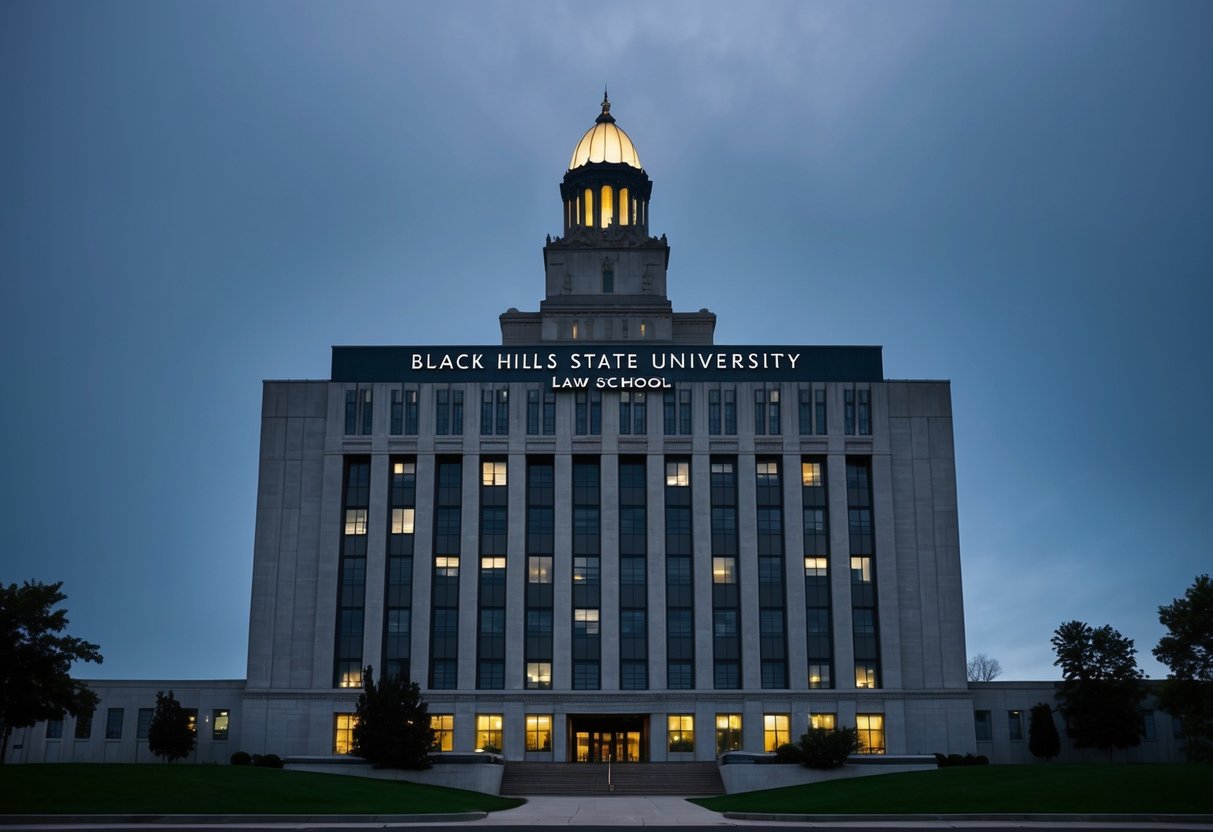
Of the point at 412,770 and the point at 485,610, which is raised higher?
the point at 485,610

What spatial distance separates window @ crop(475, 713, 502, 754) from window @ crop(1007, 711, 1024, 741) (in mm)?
39915

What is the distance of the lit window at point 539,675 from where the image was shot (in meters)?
93.1

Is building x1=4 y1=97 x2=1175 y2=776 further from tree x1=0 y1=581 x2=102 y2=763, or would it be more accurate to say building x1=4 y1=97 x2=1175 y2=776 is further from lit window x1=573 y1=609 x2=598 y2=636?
tree x1=0 y1=581 x2=102 y2=763

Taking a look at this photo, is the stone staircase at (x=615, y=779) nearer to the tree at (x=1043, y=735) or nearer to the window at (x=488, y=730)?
the window at (x=488, y=730)

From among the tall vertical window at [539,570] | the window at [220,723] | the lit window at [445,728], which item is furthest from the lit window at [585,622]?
the window at [220,723]

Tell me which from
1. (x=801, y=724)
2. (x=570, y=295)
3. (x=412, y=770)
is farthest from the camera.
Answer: (x=570, y=295)

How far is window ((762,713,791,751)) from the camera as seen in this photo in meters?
91.6

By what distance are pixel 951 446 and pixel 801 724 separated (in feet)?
85.9

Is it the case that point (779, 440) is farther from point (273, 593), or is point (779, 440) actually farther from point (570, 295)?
point (273, 593)

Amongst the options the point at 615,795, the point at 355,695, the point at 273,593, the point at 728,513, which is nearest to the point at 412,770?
the point at 615,795

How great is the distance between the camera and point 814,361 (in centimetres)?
10069

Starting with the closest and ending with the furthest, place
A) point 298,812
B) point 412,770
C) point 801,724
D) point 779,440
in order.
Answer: point 298,812, point 412,770, point 801,724, point 779,440

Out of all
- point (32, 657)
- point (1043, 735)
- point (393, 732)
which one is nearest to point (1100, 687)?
point (1043, 735)

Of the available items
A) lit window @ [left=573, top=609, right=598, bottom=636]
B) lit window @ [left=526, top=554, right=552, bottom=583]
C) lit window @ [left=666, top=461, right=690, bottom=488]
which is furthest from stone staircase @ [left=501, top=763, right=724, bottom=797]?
lit window @ [left=666, top=461, right=690, bottom=488]
